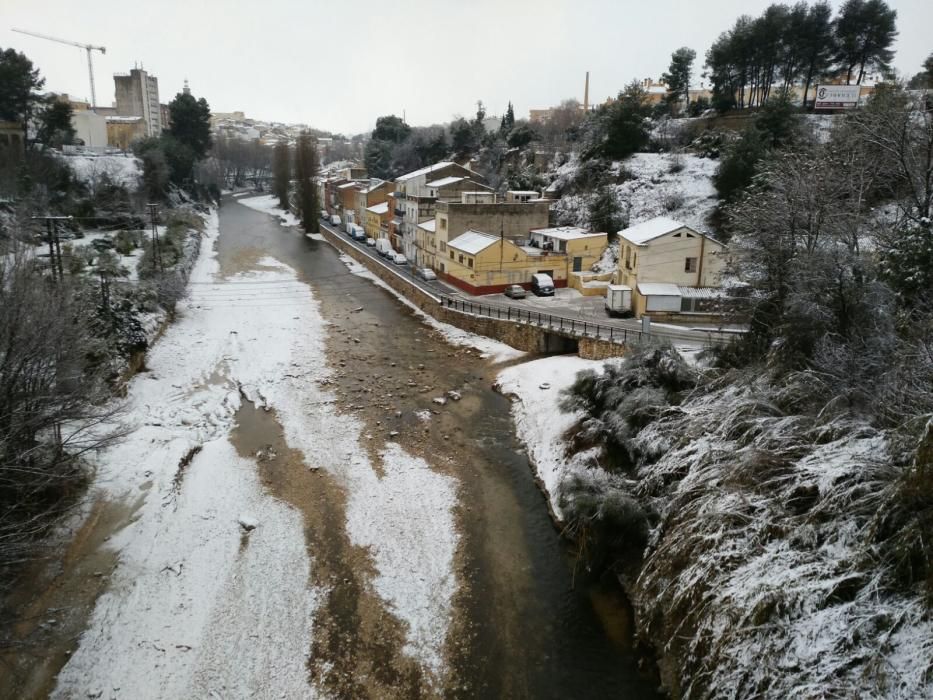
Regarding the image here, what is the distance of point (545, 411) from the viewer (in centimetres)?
1717

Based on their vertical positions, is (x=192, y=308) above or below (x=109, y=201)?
below

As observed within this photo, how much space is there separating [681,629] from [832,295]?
7.37 m

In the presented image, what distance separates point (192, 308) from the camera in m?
27.6

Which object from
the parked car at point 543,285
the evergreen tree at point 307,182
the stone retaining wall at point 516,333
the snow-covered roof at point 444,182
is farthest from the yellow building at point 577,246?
the evergreen tree at point 307,182

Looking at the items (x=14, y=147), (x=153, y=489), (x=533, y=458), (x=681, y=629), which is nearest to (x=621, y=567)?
(x=681, y=629)

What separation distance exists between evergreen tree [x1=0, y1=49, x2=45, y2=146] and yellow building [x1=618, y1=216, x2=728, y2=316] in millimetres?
→ 42577

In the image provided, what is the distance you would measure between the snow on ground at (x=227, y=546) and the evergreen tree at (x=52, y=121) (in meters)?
34.1

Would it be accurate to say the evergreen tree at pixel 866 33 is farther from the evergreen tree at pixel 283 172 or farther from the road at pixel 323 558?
the evergreen tree at pixel 283 172

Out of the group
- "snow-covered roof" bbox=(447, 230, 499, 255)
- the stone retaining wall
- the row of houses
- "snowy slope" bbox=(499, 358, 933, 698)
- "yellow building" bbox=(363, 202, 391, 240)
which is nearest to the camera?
"snowy slope" bbox=(499, 358, 933, 698)

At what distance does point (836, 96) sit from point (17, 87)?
53169 mm

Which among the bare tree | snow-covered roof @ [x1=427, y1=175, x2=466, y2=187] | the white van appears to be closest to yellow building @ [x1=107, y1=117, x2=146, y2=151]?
the white van

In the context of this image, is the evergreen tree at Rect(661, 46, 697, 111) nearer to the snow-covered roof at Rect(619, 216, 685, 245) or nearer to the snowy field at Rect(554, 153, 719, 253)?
the snowy field at Rect(554, 153, 719, 253)

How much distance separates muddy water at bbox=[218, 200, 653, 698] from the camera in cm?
882

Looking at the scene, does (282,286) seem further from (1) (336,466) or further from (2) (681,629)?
(2) (681,629)
